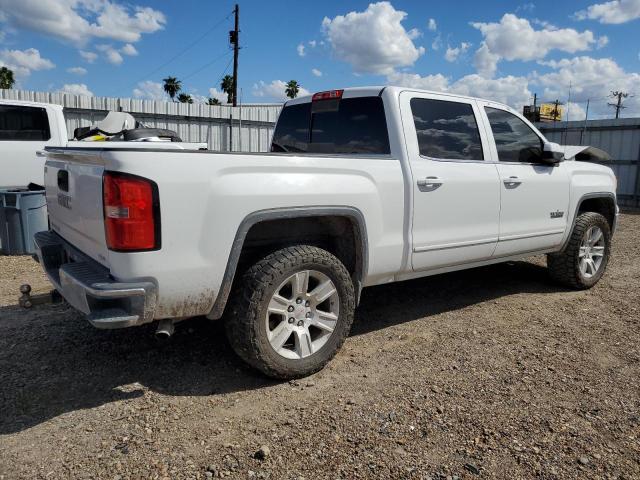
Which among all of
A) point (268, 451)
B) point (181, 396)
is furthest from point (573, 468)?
point (181, 396)

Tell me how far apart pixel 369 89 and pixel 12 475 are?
3.29 meters

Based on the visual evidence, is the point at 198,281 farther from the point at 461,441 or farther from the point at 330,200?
the point at 461,441

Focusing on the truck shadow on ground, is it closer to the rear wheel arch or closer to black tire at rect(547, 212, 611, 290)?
the rear wheel arch

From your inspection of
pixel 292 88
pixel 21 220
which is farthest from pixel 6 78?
pixel 21 220

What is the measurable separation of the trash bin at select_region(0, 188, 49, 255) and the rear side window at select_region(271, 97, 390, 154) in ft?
12.9

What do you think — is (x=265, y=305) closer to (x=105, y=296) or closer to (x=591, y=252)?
(x=105, y=296)

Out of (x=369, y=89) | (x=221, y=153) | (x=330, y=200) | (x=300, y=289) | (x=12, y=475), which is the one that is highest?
(x=369, y=89)

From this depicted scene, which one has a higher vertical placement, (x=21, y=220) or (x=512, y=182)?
(x=512, y=182)

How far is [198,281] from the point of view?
9.20 feet

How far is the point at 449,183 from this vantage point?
155 inches

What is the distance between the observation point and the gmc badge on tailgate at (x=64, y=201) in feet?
10.4

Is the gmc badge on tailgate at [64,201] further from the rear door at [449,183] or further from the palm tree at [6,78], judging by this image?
the palm tree at [6,78]

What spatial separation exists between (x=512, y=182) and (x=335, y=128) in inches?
63.3

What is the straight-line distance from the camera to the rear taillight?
255cm
